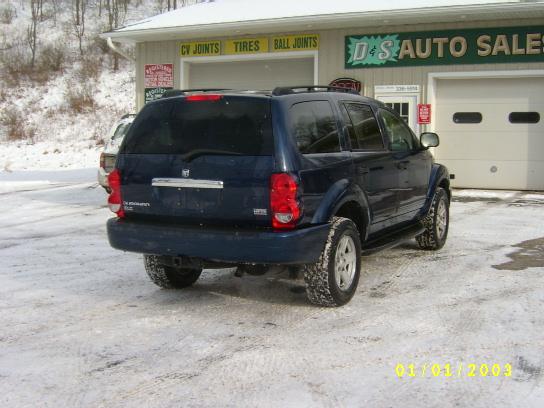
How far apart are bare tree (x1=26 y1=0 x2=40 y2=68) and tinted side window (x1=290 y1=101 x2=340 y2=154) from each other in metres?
38.6

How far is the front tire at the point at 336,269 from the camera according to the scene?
5.16m

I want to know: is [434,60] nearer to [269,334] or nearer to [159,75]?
[159,75]

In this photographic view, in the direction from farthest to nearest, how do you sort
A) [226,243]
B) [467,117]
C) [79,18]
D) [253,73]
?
1. [79,18]
2. [253,73]
3. [467,117]
4. [226,243]

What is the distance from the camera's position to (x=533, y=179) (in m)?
13.4

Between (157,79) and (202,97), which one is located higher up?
(157,79)

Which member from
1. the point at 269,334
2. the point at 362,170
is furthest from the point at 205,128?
the point at 269,334

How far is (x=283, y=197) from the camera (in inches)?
188

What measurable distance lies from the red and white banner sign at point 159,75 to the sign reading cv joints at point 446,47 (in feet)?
15.3

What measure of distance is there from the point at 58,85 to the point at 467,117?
29.6 m

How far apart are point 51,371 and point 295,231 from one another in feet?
6.34

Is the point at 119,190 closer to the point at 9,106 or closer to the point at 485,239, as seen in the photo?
the point at 485,239

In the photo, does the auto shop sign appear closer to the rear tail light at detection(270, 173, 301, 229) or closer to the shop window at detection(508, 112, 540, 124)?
the shop window at detection(508, 112, 540, 124)

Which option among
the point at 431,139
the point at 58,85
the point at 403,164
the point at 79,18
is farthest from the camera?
the point at 79,18
